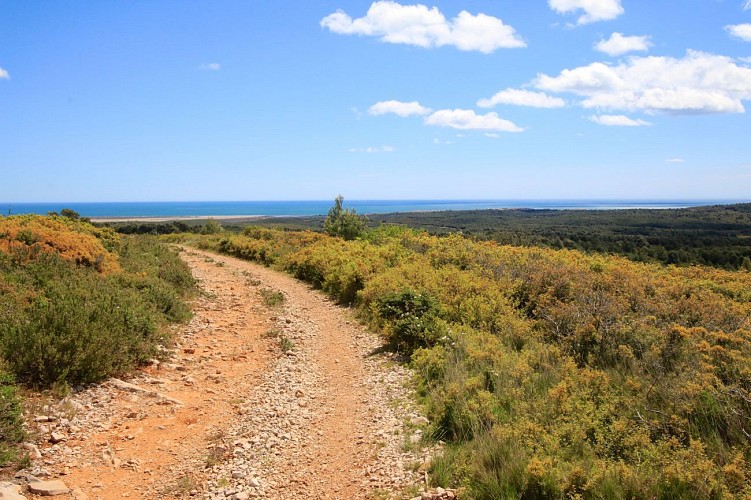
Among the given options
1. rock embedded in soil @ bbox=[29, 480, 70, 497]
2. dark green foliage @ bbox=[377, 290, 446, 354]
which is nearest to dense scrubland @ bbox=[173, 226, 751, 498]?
dark green foliage @ bbox=[377, 290, 446, 354]

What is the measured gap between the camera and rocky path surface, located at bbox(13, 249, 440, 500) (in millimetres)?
4895

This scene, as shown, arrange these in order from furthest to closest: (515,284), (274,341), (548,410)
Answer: (515,284), (274,341), (548,410)

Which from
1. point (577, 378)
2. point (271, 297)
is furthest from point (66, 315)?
point (577, 378)

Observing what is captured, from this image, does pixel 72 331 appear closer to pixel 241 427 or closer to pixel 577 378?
pixel 241 427

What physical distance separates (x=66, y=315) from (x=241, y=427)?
11.6 ft

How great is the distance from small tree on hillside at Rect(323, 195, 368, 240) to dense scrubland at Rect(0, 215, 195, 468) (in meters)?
24.5

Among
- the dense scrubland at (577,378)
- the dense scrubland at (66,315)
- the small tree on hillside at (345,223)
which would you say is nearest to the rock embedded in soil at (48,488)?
the dense scrubland at (66,315)

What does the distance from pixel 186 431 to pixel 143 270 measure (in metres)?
8.40

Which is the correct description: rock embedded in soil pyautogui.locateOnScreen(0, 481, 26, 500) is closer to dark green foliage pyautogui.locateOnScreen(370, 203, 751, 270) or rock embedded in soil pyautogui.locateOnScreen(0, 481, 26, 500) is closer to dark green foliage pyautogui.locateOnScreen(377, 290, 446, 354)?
dark green foliage pyautogui.locateOnScreen(377, 290, 446, 354)

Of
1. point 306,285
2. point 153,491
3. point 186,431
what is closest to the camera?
point 153,491

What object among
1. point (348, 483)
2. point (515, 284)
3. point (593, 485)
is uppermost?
point (515, 284)

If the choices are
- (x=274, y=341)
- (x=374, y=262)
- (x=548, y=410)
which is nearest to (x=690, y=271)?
(x=374, y=262)

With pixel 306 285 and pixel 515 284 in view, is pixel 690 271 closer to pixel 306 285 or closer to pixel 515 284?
pixel 515 284

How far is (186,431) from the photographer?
605 cm
